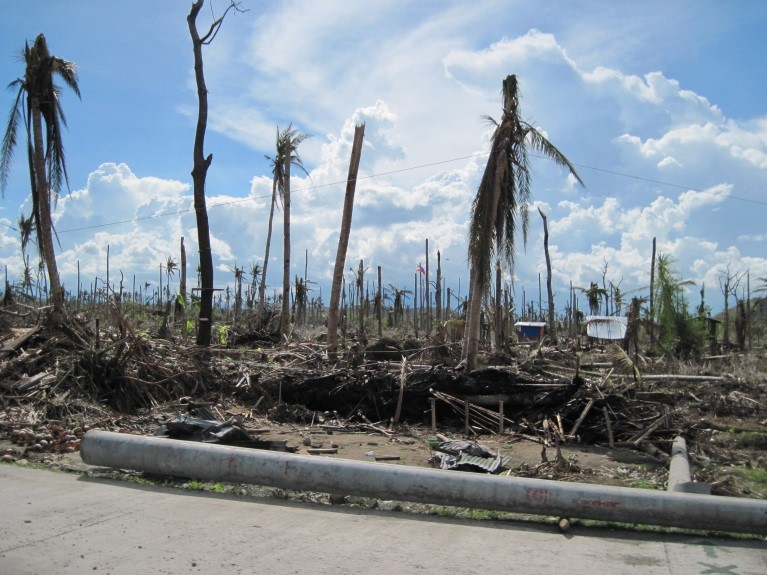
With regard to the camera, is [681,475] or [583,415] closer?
[681,475]

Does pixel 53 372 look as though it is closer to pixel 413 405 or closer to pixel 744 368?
pixel 413 405

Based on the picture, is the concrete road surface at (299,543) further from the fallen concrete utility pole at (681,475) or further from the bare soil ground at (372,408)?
the bare soil ground at (372,408)

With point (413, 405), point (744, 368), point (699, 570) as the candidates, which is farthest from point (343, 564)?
point (744, 368)

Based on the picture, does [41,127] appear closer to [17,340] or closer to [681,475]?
[17,340]

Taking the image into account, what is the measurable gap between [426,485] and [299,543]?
1.31 meters

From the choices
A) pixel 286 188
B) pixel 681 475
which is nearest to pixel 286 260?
pixel 286 188

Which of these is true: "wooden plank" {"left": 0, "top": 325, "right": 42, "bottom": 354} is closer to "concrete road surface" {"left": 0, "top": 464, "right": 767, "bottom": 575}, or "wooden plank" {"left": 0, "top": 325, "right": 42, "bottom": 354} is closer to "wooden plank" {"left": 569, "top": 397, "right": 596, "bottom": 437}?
"concrete road surface" {"left": 0, "top": 464, "right": 767, "bottom": 575}

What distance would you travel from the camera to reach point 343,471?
585cm

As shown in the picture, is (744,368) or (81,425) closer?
(81,425)

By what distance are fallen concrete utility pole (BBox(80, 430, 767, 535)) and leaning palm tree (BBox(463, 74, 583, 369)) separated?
8.68m

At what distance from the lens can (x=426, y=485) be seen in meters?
5.67

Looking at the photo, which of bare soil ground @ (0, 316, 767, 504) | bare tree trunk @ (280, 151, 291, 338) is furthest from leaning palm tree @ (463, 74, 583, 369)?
bare tree trunk @ (280, 151, 291, 338)

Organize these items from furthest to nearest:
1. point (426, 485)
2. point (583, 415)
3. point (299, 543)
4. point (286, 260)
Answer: point (286, 260)
point (583, 415)
point (426, 485)
point (299, 543)

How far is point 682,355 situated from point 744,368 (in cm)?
255
